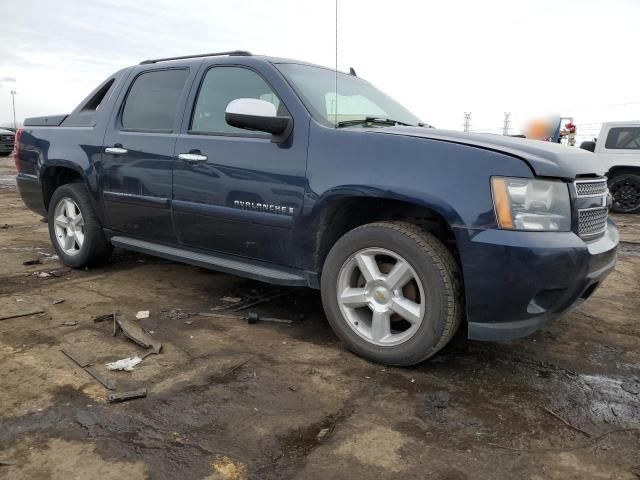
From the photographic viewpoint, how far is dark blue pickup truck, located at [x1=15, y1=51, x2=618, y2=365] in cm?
260

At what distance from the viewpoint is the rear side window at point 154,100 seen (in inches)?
157

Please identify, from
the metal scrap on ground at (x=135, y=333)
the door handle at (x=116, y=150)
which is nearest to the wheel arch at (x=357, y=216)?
the metal scrap on ground at (x=135, y=333)

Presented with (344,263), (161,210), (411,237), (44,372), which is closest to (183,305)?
(161,210)

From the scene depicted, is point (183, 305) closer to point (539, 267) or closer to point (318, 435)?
point (318, 435)

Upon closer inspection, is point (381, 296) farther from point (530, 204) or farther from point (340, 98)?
point (340, 98)

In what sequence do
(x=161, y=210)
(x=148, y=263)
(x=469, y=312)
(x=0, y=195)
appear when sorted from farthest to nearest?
(x=0, y=195) < (x=148, y=263) < (x=161, y=210) < (x=469, y=312)

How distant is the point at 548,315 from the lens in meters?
2.72

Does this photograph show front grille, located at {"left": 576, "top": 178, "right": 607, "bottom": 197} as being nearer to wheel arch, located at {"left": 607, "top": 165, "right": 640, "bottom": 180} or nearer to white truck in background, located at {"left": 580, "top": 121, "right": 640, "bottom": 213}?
white truck in background, located at {"left": 580, "top": 121, "right": 640, "bottom": 213}

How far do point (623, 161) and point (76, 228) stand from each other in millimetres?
10173

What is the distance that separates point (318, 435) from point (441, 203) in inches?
49.9

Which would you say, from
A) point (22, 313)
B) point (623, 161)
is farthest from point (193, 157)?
point (623, 161)

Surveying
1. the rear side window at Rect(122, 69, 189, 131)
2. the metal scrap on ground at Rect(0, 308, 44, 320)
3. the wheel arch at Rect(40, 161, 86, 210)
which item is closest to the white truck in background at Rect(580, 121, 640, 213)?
the rear side window at Rect(122, 69, 189, 131)

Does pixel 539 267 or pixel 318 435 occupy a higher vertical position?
pixel 539 267

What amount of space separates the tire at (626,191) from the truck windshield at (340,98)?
816cm
